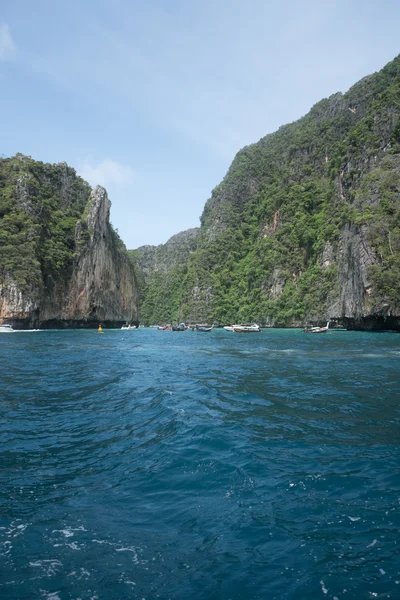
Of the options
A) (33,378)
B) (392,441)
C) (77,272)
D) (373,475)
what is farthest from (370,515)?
(77,272)

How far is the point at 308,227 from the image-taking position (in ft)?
343

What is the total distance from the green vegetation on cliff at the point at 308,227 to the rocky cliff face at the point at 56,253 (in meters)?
42.5

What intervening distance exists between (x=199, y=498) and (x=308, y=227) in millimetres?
105970

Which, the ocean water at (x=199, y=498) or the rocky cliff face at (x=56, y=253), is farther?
the rocky cliff face at (x=56, y=253)

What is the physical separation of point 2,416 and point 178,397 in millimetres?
5286

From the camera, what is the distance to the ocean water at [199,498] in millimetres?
3816

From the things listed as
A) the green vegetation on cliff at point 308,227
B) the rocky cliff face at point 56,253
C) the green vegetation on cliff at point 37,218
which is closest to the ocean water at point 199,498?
the green vegetation on cliff at point 308,227

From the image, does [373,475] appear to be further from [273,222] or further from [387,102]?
[273,222]

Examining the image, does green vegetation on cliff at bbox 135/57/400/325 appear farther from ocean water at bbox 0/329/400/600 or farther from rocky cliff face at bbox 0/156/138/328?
ocean water at bbox 0/329/400/600

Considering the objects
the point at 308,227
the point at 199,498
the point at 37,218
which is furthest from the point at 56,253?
the point at 199,498

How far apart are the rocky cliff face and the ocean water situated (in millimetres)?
50640

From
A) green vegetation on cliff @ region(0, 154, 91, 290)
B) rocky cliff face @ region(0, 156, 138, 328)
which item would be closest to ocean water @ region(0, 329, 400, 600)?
rocky cliff face @ region(0, 156, 138, 328)

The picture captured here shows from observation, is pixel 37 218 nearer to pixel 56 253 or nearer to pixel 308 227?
pixel 56 253

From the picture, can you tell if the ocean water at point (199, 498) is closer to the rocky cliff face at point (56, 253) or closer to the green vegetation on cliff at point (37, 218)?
the rocky cliff face at point (56, 253)
